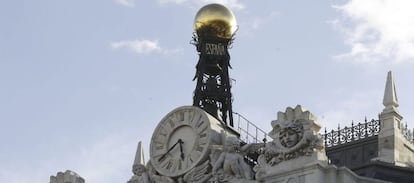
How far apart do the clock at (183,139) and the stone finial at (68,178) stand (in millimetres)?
5273

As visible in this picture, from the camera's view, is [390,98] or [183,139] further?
[390,98]

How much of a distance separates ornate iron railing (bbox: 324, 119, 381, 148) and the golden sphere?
7714 millimetres

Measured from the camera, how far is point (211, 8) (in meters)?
54.6

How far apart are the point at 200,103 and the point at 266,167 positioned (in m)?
14.8

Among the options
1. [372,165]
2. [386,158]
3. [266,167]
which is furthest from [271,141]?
[386,158]

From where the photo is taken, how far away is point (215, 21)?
5447 centimetres

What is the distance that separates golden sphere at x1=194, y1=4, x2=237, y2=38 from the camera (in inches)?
2130

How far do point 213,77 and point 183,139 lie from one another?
1194 centimetres

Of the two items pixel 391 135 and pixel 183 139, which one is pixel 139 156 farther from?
pixel 391 135

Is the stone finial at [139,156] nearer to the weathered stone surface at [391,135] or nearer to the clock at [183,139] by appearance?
the clock at [183,139]

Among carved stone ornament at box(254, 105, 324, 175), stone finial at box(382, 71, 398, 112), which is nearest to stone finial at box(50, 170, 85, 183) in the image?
carved stone ornament at box(254, 105, 324, 175)

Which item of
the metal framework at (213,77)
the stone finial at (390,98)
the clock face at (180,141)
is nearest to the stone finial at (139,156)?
the clock face at (180,141)

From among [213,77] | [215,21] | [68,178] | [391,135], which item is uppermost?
[215,21]

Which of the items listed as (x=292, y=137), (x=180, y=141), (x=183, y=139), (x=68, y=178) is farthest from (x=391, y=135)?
(x=68, y=178)
